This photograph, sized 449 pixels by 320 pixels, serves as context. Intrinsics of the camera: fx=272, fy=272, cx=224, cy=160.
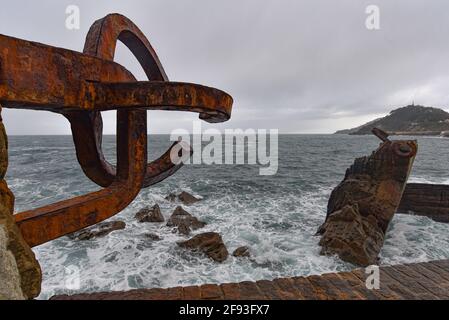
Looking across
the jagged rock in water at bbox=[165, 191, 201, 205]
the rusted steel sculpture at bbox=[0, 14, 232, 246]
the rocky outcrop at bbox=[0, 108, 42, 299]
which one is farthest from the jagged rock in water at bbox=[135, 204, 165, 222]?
the rocky outcrop at bbox=[0, 108, 42, 299]

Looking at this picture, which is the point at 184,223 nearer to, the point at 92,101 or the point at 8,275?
the point at 92,101

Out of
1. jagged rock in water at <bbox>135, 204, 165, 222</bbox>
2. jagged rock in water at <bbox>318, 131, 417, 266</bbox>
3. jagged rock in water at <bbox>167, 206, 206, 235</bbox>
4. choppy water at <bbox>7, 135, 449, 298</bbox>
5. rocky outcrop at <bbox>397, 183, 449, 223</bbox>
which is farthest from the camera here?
jagged rock in water at <bbox>135, 204, 165, 222</bbox>

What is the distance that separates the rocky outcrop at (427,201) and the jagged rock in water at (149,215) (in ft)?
33.3

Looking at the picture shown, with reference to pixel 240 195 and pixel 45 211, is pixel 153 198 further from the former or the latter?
pixel 45 211

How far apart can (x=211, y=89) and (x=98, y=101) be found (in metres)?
0.68

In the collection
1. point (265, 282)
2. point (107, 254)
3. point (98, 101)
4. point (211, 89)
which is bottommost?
point (107, 254)

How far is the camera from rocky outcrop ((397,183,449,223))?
10672 mm

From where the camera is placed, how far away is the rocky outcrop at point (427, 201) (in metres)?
10.7

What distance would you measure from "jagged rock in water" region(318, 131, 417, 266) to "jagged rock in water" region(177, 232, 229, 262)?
2794 millimetres

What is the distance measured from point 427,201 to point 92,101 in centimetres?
1328

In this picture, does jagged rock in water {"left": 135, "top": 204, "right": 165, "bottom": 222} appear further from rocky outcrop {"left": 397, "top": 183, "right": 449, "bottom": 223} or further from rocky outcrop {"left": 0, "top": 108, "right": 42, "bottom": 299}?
rocky outcrop {"left": 397, "top": 183, "right": 449, "bottom": 223}

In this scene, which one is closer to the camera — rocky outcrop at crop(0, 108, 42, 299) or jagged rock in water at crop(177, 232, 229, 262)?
rocky outcrop at crop(0, 108, 42, 299)
